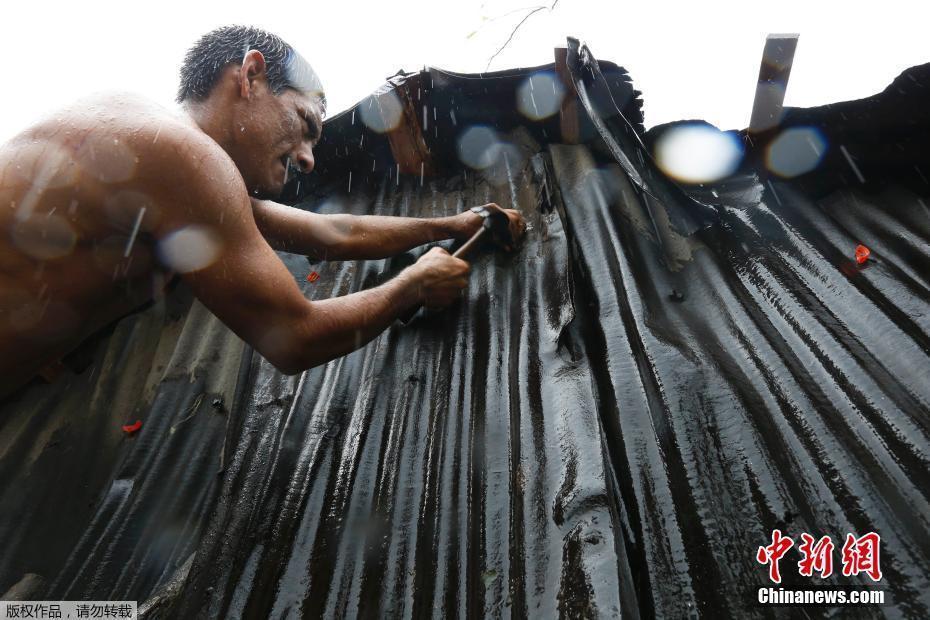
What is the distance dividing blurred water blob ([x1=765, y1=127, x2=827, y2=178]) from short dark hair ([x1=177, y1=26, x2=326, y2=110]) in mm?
2234

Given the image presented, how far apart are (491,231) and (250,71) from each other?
A: 1.28 meters

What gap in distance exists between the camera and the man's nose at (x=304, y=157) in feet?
7.18

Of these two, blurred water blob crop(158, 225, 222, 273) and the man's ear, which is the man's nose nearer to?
the man's ear

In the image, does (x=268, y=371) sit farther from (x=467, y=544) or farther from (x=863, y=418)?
(x=863, y=418)

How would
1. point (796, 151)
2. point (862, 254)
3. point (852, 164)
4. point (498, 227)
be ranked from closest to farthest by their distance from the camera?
point (862, 254) < point (852, 164) < point (796, 151) < point (498, 227)

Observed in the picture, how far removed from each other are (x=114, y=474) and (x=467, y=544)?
1.80 metres

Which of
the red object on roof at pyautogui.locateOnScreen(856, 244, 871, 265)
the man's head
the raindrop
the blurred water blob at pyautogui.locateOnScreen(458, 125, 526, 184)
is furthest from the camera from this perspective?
the blurred water blob at pyautogui.locateOnScreen(458, 125, 526, 184)

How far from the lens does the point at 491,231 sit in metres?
2.45

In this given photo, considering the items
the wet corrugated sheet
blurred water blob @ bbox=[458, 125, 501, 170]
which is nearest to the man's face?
the wet corrugated sheet

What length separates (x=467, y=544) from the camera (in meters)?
1.49

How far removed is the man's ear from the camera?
2.05m

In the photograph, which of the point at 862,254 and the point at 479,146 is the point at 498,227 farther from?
the point at 862,254

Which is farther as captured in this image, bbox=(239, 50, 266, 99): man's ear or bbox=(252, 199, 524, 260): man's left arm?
bbox=(252, 199, 524, 260): man's left arm

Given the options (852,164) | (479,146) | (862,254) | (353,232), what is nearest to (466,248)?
(353,232)
